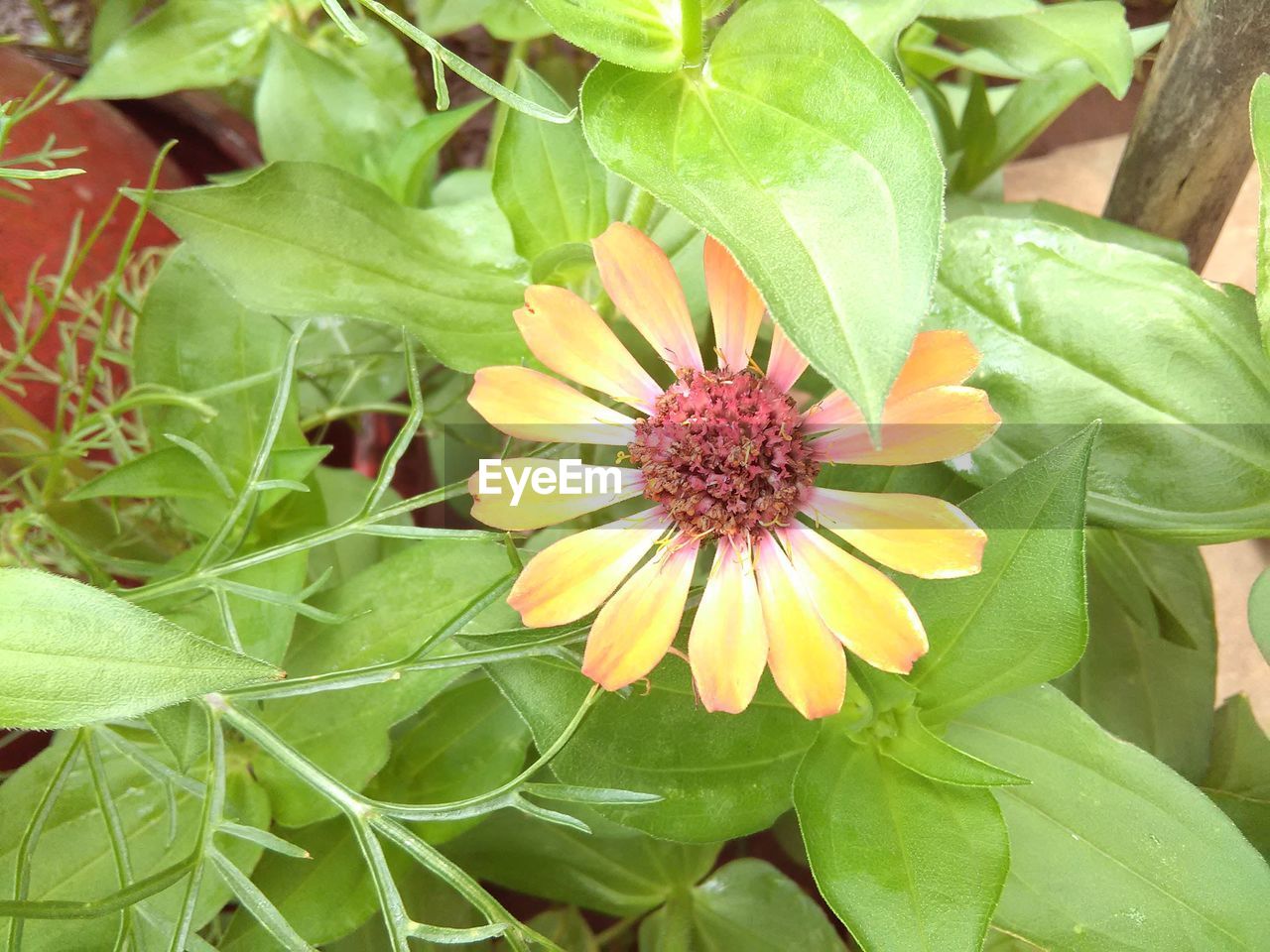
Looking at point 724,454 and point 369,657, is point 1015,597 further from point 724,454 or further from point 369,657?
point 369,657

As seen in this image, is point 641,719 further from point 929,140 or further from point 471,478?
point 929,140

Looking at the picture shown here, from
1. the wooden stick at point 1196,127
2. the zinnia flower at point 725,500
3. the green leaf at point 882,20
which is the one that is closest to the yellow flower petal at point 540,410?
the zinnia flower at point 725,500

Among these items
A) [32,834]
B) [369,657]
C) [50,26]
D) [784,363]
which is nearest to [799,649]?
[784,363]

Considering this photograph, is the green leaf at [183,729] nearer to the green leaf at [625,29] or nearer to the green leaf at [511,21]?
the green leaf at [625,29]

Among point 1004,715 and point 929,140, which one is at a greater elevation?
point 929,140

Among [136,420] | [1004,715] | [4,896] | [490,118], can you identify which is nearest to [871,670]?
[1004,715]

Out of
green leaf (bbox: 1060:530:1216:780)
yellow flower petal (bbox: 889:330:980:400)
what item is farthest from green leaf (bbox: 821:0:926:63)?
green leaf (bbox: 1060:530:1216:780)

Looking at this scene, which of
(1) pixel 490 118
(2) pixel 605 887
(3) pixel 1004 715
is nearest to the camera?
(3) pixel 1004 715
